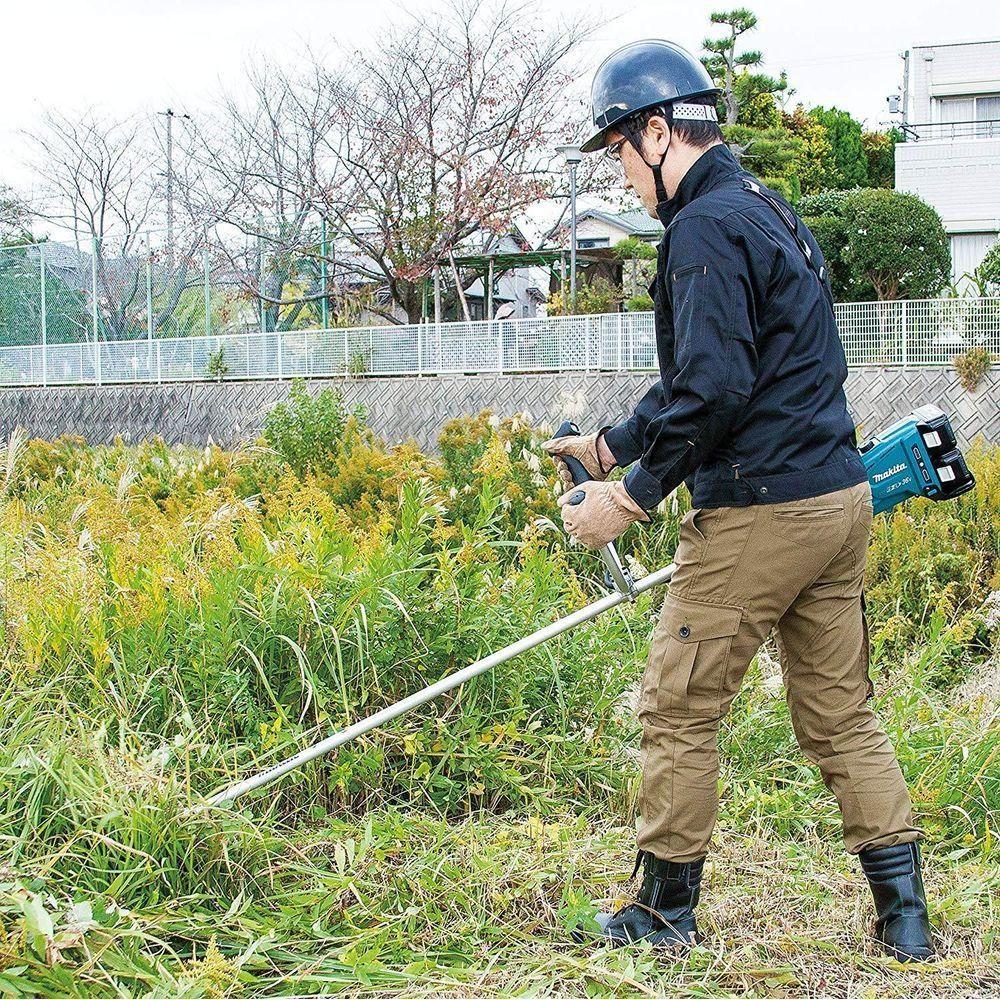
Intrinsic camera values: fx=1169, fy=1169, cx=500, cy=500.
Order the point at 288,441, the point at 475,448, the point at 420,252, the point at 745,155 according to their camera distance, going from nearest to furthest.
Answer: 1. the point at 475,448
2. the point at 288,441
3. the point at 420,252
4. the point at 745,155

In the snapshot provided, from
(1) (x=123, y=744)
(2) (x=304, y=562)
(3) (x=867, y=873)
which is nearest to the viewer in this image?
(3) (x=867, y=873)

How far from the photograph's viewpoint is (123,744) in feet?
9.75

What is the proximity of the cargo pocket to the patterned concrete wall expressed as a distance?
640 centimetres

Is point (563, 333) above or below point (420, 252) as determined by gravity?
below

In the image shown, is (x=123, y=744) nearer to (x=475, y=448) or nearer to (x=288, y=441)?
(x=475, y=448)

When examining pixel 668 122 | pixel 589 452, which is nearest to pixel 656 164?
pixel 668 122

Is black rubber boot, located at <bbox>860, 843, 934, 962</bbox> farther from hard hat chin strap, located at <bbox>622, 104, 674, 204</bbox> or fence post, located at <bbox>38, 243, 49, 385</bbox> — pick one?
fence post, located at <bbox>38, 243, 49, 385</bbox>

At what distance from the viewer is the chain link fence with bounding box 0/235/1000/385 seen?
14281mm

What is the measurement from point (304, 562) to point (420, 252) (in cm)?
1989

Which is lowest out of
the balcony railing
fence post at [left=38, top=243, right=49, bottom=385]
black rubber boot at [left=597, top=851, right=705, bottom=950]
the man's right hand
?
black rubber boot at [left=597, top=851, right=705, bottom=950]

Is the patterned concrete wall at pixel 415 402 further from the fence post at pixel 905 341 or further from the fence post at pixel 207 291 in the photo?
the fence post at pixel 207 291

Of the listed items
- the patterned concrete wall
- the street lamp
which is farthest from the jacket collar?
the street lamp

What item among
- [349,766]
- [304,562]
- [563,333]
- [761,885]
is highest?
[563,333]

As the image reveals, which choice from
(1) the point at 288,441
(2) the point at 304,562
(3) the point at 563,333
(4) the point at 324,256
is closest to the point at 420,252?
(4) the point at 324,256
